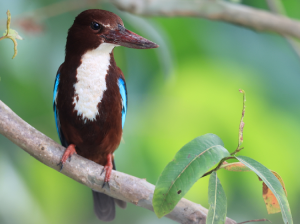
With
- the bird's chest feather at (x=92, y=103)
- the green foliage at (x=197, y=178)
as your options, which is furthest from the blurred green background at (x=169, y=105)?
the green foliage at (x=197, y=178)

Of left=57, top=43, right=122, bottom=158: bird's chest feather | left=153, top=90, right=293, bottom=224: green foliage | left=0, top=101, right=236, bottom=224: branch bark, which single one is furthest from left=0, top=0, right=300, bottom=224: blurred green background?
left=153, top=90, right=293, bottom=224: green foliage

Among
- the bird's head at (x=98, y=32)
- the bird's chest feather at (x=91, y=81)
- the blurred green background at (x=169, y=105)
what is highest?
the bird's head at (x=98, y=32)

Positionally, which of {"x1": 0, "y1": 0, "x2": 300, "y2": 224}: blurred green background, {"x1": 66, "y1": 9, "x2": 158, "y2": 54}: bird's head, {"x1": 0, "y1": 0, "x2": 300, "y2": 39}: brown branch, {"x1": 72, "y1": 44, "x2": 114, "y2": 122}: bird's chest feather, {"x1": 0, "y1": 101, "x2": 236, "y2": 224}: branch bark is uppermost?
{"x1": 66, "y1": 9, "x2": 158, "y2": 54}: bird's head

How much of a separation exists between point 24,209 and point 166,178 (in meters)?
1.59

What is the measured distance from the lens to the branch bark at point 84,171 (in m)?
1.06

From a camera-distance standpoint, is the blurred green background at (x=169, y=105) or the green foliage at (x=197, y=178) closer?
the green foliage at (x=197, y=178)

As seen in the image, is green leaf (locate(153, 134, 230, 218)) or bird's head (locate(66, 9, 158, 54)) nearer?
green leaf (locate(153, 134, 230, 218))

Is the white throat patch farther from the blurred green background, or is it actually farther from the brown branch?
the blurred green background

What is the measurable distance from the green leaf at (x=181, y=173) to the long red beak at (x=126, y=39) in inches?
16.7

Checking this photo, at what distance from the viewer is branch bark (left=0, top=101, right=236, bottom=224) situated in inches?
41.9

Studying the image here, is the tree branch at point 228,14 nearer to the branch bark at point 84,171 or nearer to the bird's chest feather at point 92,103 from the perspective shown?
the bird's chest feather at point 92,103

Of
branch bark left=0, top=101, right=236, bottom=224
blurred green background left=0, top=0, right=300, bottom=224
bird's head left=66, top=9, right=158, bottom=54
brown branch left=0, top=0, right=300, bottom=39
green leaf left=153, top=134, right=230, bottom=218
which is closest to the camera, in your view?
green leaf left=153, top=134, right=230, bottom=218

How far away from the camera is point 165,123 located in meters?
2.77

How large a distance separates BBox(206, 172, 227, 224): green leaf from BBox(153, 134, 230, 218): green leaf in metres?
0.09
